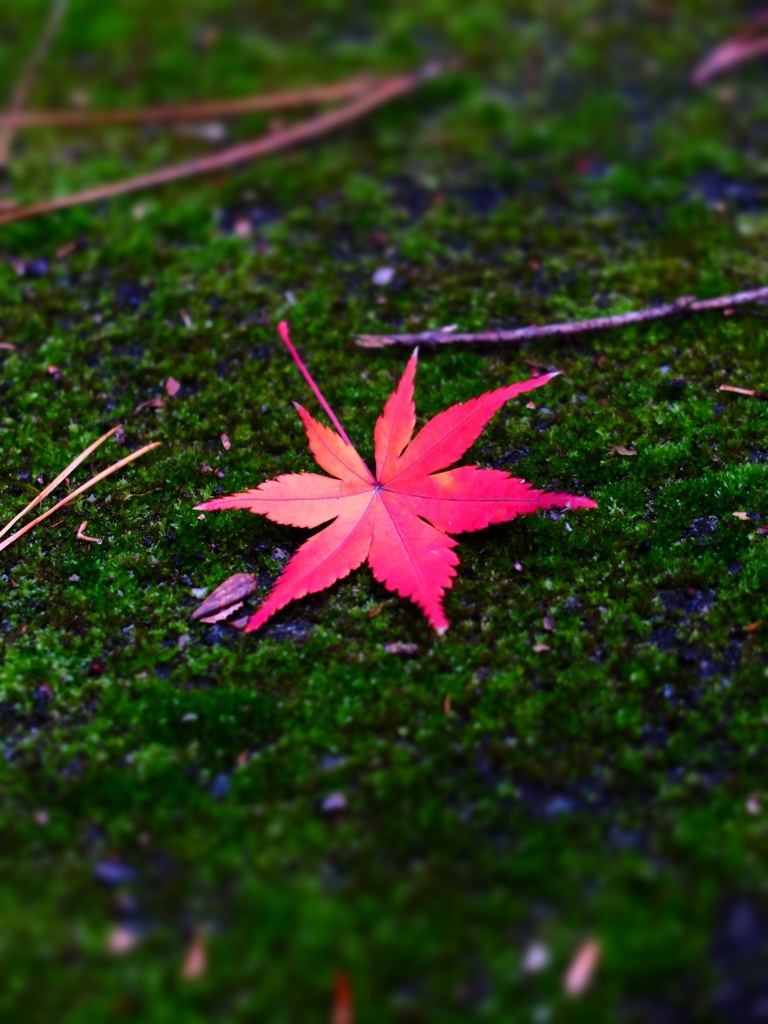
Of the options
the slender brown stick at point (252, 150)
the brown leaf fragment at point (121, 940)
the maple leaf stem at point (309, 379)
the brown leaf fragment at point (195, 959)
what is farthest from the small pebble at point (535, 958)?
the slender brown stick at point (252, 150)

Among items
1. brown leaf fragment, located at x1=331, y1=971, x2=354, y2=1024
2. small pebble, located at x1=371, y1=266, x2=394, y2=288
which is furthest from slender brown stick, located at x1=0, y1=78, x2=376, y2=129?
brown leaf fragment, located at x1=331, y1=971, x2=354, y2=1024

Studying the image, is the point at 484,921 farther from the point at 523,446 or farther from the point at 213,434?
the point at 213,434

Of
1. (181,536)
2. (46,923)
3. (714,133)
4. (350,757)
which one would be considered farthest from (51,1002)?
(714,133)

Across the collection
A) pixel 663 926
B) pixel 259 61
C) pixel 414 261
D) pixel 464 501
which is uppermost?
pixel 259 61

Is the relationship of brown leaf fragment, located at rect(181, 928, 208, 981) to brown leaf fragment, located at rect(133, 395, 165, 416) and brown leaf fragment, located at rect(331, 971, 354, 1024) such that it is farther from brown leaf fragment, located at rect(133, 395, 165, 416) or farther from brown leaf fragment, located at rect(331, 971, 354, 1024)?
brown leaf fragment, located at rect(133, 395, 165, 416)

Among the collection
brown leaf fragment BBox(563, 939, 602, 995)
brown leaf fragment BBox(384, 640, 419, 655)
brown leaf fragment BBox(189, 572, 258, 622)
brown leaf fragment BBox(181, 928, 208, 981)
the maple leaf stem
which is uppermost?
the maple leaf stem

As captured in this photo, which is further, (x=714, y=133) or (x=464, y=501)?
(x=714, y=133)

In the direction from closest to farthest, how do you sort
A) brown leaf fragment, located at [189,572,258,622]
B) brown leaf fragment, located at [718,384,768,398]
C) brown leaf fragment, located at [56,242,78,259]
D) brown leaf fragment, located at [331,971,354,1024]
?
brown leaf fragment, located at [331,971,354,1024]
brown leaf fragment, located at [189,572,258,622]
brown leaf fragment, located at [718,384,768,398]
brown leaf fragment, located at [56,242,78,259]
